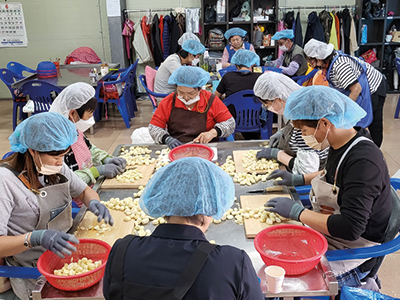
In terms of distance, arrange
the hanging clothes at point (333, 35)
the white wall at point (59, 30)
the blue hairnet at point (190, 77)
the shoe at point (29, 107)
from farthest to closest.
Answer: the white wall at point (59, 30) → the hanging clothes at point (333, 35) → the shoe at point (29, 107) → the blue hairnet at point (190, 77)

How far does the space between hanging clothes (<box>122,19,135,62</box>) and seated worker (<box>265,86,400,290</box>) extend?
22.9 ft

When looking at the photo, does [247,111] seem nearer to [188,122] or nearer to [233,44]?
[188,122]

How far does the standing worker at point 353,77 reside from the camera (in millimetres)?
4227

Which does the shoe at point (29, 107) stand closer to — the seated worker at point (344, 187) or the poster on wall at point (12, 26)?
the poster on wall at point (12, 26)

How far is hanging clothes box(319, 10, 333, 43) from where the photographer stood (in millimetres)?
8141

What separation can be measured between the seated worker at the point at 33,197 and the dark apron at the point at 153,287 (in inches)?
25.0

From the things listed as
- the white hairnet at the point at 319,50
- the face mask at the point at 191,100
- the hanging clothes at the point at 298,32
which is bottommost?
the face mask at the point at 191,100

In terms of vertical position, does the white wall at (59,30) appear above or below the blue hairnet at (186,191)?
above

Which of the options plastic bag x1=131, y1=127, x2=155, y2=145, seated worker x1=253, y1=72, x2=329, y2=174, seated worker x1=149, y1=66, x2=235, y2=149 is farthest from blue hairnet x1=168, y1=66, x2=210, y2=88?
plastic bag x1=131, y1=127, x2=155, y2=145

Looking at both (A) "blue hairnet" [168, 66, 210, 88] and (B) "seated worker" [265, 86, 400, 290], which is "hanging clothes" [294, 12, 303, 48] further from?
(B) "seated worker" [265, 86, 400, 290]

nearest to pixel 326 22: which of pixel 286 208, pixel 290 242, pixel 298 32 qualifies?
pixel 298 32

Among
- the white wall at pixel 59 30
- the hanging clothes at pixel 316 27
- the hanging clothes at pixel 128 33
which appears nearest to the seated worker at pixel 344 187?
the hanging clothes at pixel 316 27

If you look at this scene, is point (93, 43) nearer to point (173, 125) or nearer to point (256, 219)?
point (173, 125)

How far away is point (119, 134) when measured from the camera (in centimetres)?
669
